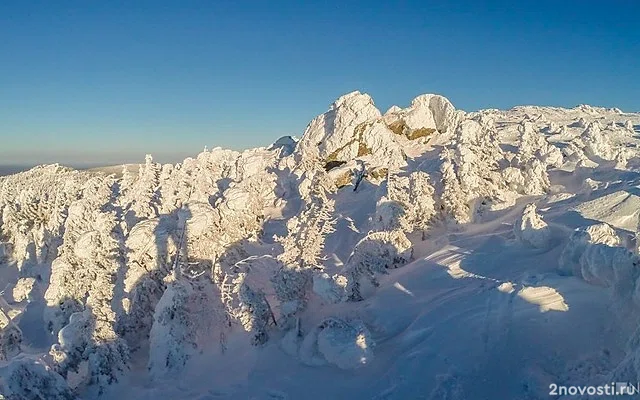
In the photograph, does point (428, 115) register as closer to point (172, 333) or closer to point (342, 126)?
point (342, 126)

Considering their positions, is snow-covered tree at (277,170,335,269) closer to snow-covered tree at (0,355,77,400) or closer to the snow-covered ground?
the snow-covered ground

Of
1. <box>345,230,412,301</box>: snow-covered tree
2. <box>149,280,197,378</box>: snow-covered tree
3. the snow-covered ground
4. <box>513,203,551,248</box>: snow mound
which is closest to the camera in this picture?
the snow-covered ground

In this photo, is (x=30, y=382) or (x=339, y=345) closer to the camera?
(x=339, y=345)

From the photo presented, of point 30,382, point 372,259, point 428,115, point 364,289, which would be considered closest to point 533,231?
point 372,259

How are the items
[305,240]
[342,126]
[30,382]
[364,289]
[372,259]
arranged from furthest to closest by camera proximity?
[342,126], [372,259], [305,240], [364,289], [30,382]

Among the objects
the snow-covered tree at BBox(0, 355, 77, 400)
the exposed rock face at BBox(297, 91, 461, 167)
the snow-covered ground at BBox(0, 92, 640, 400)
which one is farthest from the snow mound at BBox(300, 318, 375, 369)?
the exposed rock face at BBox(297, 91, 461, 167)

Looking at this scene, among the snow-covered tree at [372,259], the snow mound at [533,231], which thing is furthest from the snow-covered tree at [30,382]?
the snow mound at [533,231]

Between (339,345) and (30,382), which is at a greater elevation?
(339,345)

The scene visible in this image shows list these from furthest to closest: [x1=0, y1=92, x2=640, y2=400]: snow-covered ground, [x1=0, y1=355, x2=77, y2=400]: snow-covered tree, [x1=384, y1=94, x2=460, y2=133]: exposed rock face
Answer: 1. [x1=384, y1=94, x2=460, y2=133]: exposed rock face
2. [x1=0, y1=355, x2=77, y2=400]: snow-covered tree
3. [x1=0, y1=92, x2=640, y2=400]: snow-covered ground
